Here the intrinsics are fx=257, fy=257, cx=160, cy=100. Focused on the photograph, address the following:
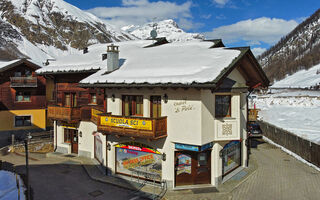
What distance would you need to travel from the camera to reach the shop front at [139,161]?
14.7 meters

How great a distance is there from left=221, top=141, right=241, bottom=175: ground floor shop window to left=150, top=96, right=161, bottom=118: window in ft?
14.3

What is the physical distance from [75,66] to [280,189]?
54.8 ft

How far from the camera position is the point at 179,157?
46.4 feet

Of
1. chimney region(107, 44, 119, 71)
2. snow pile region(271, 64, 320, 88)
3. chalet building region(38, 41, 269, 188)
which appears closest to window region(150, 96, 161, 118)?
chalet building region(38, 41, 269, 188)

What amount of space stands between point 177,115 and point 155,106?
159 cm

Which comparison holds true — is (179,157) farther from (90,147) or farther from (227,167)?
(90,147)

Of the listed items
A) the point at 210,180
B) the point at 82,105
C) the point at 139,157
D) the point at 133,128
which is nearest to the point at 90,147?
the point at 82,105

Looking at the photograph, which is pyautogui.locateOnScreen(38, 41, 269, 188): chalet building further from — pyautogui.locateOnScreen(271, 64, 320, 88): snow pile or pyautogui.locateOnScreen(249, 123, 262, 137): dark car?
pyautogui.locateOnScreen(271, 64, 320, 88): snow pile

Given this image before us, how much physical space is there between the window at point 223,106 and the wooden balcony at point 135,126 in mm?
3184

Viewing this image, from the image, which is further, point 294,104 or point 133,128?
point 294,104

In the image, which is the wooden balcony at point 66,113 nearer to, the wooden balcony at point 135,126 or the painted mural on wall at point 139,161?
the wooden balcony at point 135,126

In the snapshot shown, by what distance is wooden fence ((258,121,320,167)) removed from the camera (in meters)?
17.6

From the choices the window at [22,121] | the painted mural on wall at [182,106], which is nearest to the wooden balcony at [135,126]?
the painted mural on wall at [182,106]

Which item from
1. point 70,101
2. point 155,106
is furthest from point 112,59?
point 70,101
